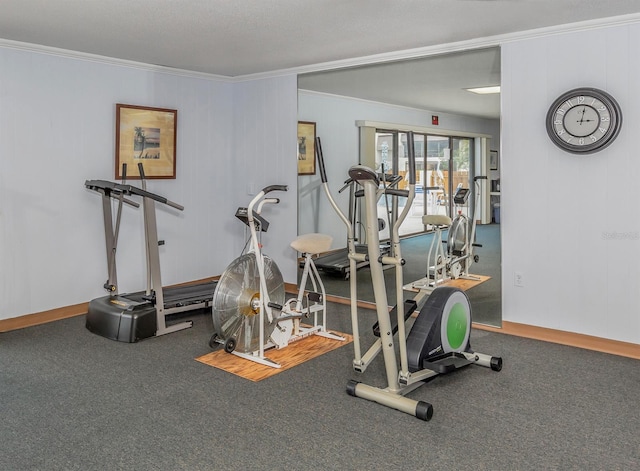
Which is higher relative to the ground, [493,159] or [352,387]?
[493,159]

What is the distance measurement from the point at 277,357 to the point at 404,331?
1.10 m

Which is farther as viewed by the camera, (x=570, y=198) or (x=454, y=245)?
(x=454, y=245)

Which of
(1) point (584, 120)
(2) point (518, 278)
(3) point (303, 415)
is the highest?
(1) point (584, 120)

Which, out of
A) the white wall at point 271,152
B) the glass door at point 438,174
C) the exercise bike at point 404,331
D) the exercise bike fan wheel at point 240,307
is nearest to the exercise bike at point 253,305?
the exercise bike fan wheel at point 240,307

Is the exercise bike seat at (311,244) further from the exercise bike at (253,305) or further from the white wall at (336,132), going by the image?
the white wall at (336,132)

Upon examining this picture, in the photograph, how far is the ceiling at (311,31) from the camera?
337 centimetres

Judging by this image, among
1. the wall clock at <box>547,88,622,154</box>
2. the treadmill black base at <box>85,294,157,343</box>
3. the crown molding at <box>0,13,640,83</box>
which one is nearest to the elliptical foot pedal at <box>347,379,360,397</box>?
the treadmill black base at <box>85,294,157,343</box>

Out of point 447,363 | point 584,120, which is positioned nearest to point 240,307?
point 447,363

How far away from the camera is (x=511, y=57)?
4.08 metres

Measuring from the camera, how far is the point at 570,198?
389 centimetres

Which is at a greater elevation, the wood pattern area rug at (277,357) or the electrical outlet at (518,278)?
the electrical outlet at (518,278)

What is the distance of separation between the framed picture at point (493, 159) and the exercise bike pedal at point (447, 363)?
Result: 1.66 meters

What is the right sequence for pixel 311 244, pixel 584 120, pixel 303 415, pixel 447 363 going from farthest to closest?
pixel 311 244, pixel 584 120, pixel 447 363, pixel 303 415

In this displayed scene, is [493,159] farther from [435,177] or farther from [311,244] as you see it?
[311,244]
